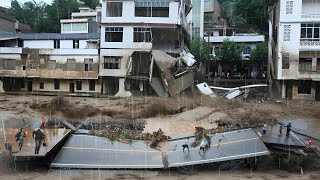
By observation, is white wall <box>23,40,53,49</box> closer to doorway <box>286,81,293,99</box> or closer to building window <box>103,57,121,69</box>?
building window <box>103,57,121,69</box>

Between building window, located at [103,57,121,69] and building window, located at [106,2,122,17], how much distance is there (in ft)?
12.9

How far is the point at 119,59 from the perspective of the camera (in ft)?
119

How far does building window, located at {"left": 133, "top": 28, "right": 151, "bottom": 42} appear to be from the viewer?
35.7m

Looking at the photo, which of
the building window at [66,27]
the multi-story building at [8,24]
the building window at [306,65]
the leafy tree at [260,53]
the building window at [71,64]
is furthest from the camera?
the building window at [66,27]

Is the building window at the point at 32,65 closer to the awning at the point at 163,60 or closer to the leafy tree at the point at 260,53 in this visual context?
the awning at the point at 163,60

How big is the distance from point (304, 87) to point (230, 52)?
539 inches

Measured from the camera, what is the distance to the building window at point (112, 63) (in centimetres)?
3641

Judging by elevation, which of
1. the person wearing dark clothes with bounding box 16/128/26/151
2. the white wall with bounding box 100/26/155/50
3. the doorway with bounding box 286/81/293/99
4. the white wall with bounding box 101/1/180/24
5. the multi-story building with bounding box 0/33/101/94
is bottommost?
the person wearing dark clothes with bounding box 16/128/26/151

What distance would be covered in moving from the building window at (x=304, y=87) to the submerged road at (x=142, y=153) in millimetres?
17340

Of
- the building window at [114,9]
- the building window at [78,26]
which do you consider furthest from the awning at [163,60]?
the building window at [78,26]

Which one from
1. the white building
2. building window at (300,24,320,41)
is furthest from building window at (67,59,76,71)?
building window at (300,24,320,41)

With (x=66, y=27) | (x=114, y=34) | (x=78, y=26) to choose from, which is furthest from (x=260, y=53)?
(x=66, y=27)

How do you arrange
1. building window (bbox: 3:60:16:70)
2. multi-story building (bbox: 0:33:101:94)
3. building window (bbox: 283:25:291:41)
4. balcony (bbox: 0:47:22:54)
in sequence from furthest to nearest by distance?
building window (bbox: 3:60:16:70) < balcony (bbox: 0:47:22:54) < multi-story building (bbox: 0:33:101:94) < building window (bbox: 283:25:291:41)

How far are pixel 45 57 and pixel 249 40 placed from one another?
2560 cm
